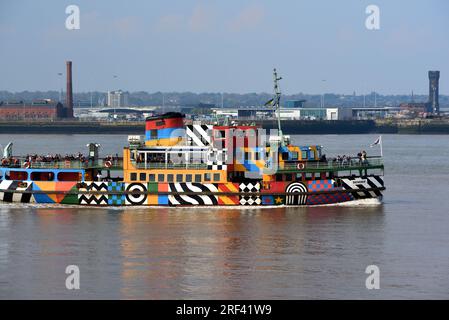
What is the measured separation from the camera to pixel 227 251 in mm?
38375

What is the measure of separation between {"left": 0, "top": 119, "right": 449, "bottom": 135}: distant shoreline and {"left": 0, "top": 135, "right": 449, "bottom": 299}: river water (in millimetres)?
111334

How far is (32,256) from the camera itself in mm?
37469

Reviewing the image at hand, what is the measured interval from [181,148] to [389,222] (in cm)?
1033

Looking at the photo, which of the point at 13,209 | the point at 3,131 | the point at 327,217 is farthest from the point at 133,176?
the point at 3,131

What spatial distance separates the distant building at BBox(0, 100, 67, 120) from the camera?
185 metres

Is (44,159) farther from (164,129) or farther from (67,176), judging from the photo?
(164,129)

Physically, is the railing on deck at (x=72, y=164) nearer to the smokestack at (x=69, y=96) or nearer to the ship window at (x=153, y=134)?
the ship window at (x=153, y=134)

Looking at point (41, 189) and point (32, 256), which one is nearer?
point (32, 256)

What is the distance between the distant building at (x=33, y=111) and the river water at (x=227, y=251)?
137 meters

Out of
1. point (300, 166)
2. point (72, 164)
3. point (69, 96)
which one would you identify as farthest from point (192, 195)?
point (69, 96)

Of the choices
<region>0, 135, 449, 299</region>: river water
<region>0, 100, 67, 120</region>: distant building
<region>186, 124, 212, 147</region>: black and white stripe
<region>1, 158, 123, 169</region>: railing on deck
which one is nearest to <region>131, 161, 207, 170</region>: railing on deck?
<region>186, 124, 212, 147</region>: black and white stripe

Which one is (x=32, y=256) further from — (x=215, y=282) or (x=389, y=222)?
(x=389, y=222)

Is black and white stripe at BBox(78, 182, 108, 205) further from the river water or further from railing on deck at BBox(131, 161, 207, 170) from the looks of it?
railing on deck at BBox(131, 161, 207, 170)
